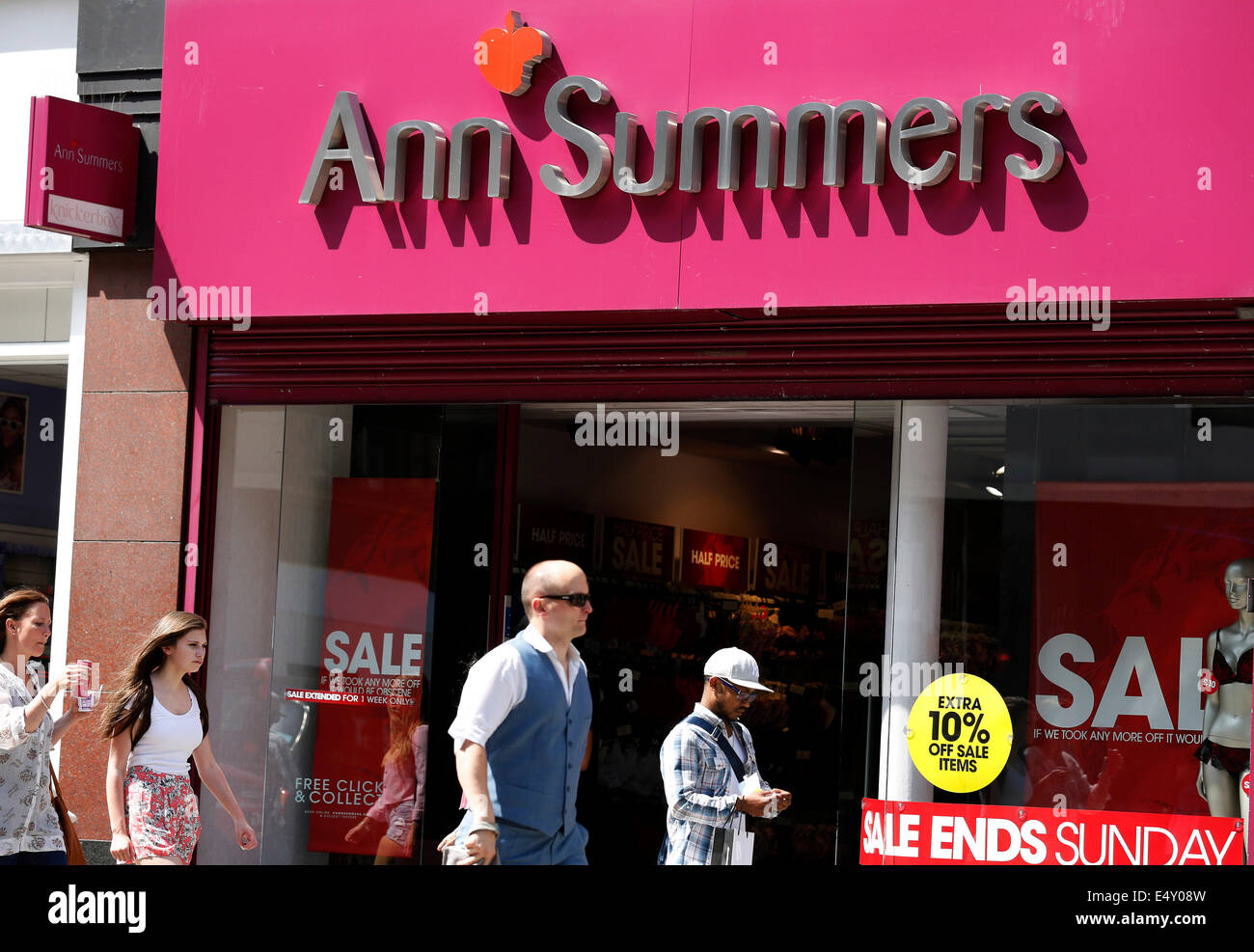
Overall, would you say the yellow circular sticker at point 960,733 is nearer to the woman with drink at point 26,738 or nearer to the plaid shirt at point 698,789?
the plaid shirt at point 698,789

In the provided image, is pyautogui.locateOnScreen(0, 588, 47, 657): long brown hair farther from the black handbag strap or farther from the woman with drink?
the black handbag strap

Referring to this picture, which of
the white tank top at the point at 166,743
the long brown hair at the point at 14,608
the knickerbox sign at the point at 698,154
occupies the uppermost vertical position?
the knickerbox sign at the point at 698,154

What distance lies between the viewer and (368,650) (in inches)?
320

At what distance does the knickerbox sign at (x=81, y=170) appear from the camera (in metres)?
7.86

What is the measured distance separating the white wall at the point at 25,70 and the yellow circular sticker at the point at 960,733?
5675mm

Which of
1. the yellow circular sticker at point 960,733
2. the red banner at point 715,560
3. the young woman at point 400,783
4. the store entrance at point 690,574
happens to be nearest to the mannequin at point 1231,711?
the yellow circular sticker at point 960,733

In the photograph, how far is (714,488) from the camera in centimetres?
1133

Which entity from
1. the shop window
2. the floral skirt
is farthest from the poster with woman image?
the floral skirt

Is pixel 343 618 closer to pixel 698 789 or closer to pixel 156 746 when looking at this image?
pixel 156 746

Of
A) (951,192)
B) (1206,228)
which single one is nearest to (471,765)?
(951,192)

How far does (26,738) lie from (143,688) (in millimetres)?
506

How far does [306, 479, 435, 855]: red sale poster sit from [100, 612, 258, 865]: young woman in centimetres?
144

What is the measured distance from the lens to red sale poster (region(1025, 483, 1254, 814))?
6711mm
